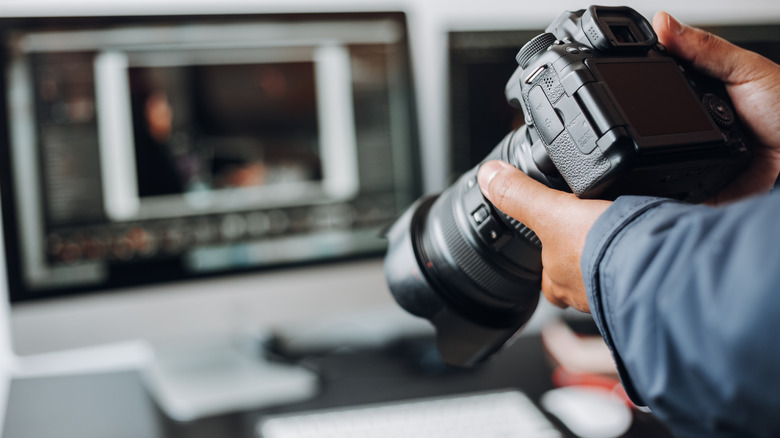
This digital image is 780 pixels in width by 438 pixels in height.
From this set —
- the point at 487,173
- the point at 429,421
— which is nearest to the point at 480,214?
the point at 487,173

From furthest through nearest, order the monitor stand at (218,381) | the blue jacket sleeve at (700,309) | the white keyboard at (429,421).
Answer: the monitor stand at (218,381) → the white keyboard at (429,421) → the blue jacket sleeve at (700,309)

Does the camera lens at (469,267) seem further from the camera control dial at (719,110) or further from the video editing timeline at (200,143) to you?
the video editing timeline at (200,143)

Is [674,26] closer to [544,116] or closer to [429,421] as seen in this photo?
[544,116]

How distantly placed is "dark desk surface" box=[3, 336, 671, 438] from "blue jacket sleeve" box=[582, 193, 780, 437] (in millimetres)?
431

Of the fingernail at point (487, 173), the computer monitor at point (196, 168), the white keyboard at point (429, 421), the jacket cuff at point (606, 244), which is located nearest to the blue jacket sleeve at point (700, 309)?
the jacket cuff at point (606, 244)

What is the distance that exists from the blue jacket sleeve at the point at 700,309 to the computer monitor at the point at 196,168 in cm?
55

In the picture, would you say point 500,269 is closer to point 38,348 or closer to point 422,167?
point 422,167

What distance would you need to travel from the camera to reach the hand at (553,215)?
39 cm

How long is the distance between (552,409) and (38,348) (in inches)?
23.7

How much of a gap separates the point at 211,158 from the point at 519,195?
1.61 ft

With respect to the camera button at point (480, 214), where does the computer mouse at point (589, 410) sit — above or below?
below

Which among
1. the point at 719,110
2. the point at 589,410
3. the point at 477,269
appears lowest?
the point at 589,410

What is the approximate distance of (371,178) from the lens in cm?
88

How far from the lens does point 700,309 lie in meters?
0.31
